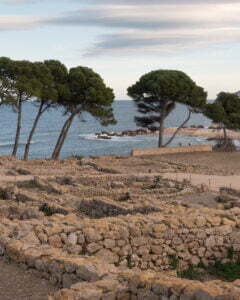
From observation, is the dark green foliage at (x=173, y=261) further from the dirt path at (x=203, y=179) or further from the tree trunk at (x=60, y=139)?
the tree trunk at (x=60, y=139)

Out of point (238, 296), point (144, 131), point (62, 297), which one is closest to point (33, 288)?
point (62, 297)

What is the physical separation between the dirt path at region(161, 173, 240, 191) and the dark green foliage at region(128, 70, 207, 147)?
17922mm

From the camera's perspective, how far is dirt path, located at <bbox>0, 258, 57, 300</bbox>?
8.26 m

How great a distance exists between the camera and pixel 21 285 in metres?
8.70

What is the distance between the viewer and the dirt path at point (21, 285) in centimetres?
826

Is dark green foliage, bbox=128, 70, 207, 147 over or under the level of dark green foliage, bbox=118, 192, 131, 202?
over

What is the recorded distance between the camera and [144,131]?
310ft

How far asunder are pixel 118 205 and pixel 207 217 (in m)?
3.86

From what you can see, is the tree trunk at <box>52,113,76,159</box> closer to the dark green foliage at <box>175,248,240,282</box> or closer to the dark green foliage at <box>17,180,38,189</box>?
the dark green foliage at <box>17,180,38,189</box>

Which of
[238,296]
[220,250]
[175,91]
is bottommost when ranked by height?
[220,250]

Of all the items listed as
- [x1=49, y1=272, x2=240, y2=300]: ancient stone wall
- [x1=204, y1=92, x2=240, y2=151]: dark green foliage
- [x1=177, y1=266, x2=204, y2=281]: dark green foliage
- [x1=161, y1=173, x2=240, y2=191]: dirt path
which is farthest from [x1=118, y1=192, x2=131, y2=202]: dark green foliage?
[x1=204, y1=92, x2=240, y2=151]: dark green foliage

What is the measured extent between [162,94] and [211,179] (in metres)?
19.9

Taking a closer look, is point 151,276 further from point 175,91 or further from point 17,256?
point 175,91

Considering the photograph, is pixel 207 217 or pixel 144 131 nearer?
pixel 207 217
